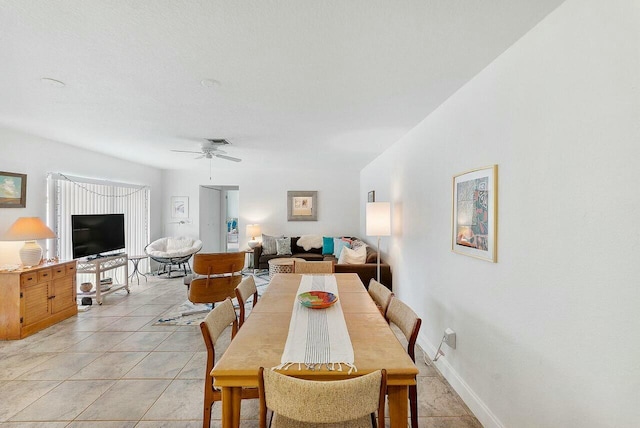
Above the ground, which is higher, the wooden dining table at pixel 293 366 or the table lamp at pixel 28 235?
the table lamp at pixel 28 235

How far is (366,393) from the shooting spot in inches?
40.8

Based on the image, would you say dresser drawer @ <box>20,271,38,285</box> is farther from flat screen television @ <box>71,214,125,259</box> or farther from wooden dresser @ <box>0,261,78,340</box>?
flat screen television @ <box>71,214,125,259</box>

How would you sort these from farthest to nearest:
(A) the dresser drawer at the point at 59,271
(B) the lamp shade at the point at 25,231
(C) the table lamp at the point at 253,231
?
(C) the table lamp at the point at 253,231 → (A) the dresser drawer at the point at 59,271 → (B) the lamp shade at the point at 25,231

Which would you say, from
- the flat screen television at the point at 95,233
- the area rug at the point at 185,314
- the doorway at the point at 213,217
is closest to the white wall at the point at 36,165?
the flat screen television at the point at 95,233

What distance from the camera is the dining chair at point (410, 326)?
1.57 meters

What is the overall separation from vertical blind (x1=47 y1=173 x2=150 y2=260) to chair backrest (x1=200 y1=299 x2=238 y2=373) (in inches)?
151

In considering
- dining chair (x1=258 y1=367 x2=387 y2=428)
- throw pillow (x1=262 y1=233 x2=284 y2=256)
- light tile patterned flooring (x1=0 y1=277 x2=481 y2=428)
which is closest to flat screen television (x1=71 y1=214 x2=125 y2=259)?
light tile patterned flooring (x1=0 y1=277 x2=481 y2=428)

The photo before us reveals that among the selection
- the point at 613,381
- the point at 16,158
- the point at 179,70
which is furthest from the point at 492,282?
the point at 16,158

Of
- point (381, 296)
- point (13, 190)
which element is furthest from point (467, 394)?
point (13, 190)

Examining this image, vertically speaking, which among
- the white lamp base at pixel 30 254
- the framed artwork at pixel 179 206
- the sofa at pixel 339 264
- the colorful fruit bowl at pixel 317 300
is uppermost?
the framed artwork at pixel 179 206

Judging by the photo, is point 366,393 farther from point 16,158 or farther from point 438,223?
point 16,158

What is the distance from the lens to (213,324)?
160cm

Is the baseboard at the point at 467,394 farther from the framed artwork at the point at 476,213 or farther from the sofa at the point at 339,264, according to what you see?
the sofa at the point at 339,264

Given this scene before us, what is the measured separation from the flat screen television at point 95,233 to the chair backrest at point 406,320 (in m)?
4.57
